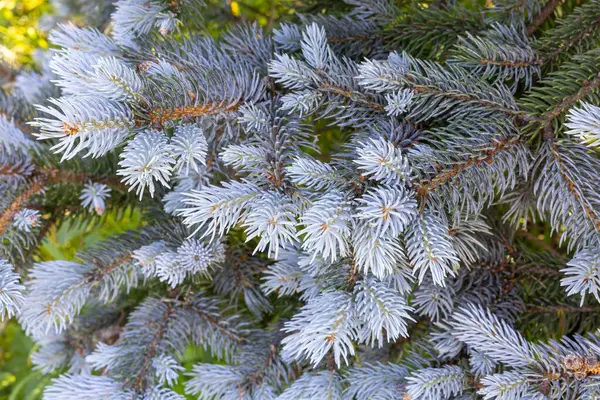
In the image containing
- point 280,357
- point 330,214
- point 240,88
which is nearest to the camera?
point 330,214

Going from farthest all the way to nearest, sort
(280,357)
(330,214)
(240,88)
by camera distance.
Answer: (280,357)
(240,88)
(330,214)

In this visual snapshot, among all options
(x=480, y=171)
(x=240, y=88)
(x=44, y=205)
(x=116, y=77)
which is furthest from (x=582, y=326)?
(x=44, y=205)

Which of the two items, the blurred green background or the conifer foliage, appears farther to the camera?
the blurred green background

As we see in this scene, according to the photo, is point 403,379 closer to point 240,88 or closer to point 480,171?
point 480,171

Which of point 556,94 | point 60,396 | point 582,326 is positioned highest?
point 556,94

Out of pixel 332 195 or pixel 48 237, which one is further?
pixel 48 237

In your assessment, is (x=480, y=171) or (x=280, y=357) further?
(x=280, y=357)

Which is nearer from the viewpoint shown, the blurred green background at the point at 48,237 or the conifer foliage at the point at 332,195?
the conifer foliage at the point at 332,195

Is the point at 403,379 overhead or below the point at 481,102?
below
